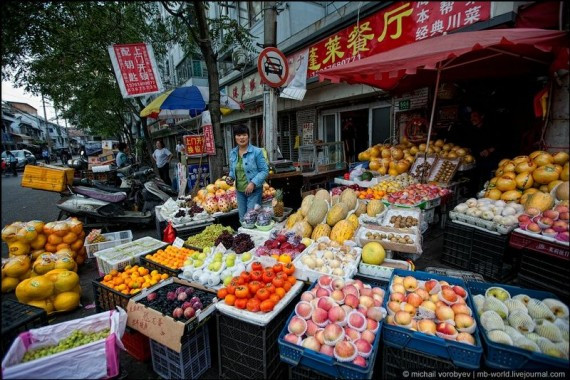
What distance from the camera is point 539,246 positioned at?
278cm

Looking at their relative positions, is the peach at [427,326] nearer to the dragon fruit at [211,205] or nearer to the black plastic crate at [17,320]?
the black plastic crate at [17,320]

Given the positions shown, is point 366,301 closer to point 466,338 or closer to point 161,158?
point 466,338

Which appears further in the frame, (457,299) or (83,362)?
(457,299)

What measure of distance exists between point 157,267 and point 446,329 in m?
3.02

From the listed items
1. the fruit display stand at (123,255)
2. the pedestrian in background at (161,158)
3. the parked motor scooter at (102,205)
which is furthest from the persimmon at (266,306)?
the pedestrian in background at (161,158)

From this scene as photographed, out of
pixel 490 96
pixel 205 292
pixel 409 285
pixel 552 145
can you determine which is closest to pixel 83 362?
pixel 205 292

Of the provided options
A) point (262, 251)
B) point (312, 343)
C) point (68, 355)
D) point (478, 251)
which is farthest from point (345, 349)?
point (478, 251)

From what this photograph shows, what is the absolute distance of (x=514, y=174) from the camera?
12.8 ft

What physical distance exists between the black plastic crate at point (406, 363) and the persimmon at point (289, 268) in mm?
1020

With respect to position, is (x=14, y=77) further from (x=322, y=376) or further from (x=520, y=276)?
(x=520, y=276)

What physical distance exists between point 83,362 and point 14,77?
33.2 feet

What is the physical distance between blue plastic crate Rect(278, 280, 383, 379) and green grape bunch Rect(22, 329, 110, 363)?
1.53 m

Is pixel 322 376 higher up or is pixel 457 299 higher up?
pixel 457 299

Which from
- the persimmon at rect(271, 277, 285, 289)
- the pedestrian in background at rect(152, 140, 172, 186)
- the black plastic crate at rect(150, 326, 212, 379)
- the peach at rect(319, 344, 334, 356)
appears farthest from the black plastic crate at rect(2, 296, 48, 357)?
the pedestrian in background at rect(152, 140, 172, 186)
